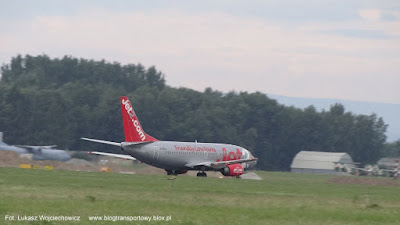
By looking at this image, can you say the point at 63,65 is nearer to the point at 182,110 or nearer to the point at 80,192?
the point at 182,110

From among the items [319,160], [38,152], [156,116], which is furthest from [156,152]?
[156,116]

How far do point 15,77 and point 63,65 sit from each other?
1064cm

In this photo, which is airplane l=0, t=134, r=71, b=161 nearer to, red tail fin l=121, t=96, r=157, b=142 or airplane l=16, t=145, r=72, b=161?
airplane l=16, t=145, r=72, b=161

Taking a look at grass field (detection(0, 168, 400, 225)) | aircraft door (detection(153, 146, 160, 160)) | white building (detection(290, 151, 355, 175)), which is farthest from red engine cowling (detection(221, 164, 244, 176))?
white building (detection(290, 151, 355, 175))

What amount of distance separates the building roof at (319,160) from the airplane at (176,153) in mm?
51358

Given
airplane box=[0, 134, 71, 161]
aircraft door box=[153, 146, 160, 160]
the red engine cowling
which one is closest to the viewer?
aircraft door box=[153, 146, 160, 160]

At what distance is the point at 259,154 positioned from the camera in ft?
468

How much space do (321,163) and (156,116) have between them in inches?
1197

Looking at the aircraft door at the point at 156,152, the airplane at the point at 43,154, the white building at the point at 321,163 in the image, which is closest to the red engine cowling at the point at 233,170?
the aircraft door at the point at 156,152

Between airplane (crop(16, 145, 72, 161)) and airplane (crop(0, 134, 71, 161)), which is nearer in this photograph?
airplane (crop(0, 134, 71, 161))

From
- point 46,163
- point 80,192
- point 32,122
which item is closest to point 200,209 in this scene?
point 80,192

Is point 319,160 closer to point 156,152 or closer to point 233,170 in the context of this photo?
point 233,170

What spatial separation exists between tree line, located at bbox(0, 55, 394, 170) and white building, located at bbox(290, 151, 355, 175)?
28.3 feet

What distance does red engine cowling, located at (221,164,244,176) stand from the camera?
235 feet
